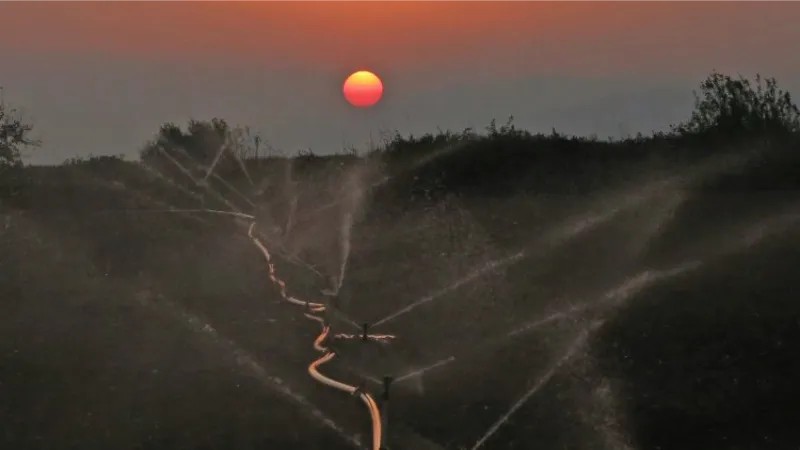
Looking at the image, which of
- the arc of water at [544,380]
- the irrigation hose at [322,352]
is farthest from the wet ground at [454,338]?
the irrigation hose at [322,352]

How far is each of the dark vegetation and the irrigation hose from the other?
0.75 ft

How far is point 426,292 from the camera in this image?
12773 millimetres

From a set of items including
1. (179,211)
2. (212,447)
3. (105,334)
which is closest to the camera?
(212,447)

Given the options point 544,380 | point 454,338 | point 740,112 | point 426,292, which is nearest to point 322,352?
point 454,338

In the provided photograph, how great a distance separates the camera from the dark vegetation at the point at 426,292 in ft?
26.1

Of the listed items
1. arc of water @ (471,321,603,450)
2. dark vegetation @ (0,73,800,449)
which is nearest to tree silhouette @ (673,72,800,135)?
dark vegetation @ (0,73,800,449)

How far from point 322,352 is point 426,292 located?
3.09m

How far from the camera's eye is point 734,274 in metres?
12.1

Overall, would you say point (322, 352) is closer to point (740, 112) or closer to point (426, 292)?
point (426, 292)

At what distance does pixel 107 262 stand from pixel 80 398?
7.64 meters

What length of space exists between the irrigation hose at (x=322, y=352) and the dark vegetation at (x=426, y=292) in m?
0.23

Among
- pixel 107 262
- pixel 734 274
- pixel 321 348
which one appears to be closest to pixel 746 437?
pixel 321 348

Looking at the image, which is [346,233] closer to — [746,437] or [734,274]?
[734,274]

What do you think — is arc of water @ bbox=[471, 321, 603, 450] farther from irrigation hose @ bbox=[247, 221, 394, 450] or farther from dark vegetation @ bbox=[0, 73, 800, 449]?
irrigation hose @ bbox=[247, 221, 394, 450]
